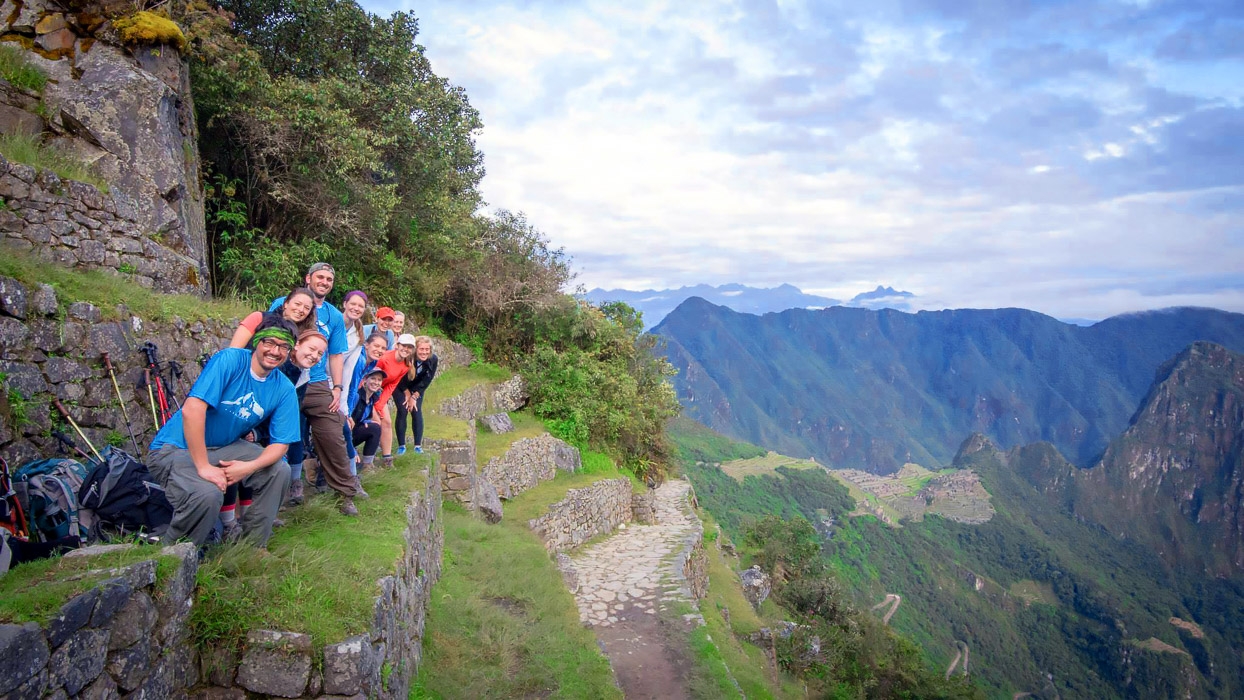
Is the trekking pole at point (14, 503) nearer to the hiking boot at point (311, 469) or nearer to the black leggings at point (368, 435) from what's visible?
the hiking boot at point (311, 469)

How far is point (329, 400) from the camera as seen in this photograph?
225 inches

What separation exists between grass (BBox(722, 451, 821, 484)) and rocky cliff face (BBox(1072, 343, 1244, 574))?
66384 mm

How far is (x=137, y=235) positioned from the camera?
778 cm

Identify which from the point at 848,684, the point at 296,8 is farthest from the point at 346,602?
the point at 848,684

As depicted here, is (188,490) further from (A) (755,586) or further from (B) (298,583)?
(A) (755,586)

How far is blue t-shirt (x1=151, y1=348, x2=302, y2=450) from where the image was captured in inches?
159

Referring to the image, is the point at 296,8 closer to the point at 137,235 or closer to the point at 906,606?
the point at 137,235

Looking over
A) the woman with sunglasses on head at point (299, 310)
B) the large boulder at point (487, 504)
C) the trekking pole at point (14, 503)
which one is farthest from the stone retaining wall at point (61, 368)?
the large boulder at point (487, 504)

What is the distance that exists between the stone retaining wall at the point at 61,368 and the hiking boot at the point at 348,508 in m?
1.82

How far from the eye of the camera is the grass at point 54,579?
256 centimetres

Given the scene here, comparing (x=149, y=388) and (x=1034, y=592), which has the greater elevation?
(x=149, y=388)

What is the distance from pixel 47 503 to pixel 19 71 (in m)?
7.48

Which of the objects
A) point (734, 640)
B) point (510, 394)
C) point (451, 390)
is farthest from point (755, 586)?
point (451, 390)

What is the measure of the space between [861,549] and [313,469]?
6952 cm
